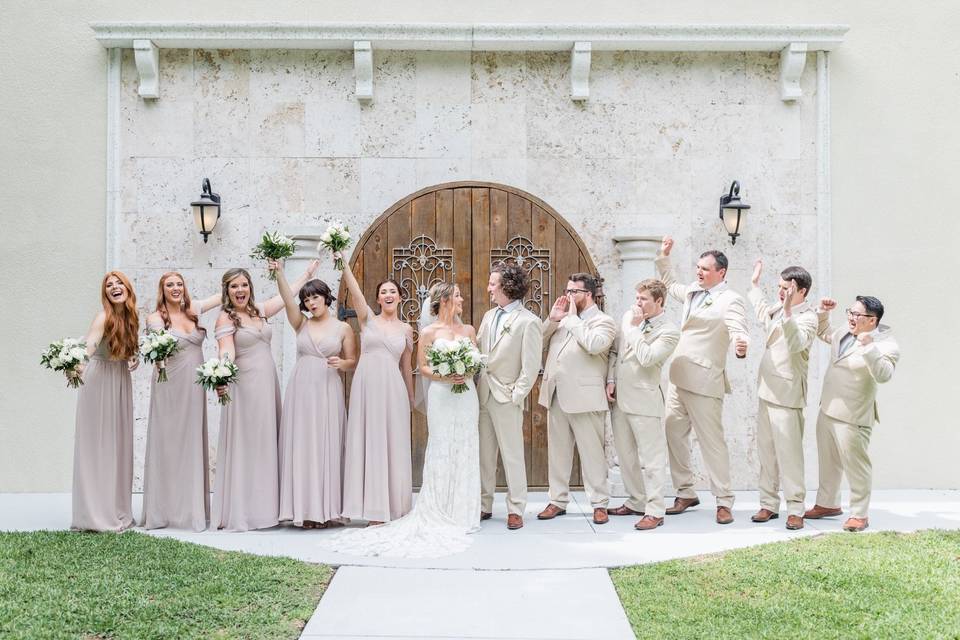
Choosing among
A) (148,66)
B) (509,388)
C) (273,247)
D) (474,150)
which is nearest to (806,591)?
(509,388)

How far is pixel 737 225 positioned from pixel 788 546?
10.6 feet

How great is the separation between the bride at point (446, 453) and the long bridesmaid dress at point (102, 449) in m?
1.71

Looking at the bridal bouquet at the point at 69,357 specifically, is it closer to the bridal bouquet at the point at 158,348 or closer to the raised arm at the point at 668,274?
the bridal bouquet at the point at 158,348

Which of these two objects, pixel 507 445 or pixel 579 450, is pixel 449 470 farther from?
pixel 579 450

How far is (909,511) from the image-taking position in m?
7.04

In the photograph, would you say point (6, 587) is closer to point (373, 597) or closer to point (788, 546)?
point (373, 597)

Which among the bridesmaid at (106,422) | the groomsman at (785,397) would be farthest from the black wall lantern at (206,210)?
the groomsman at (785,397)

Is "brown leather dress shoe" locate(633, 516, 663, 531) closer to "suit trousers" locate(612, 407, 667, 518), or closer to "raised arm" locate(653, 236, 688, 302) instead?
"suit trousers" locate(612, 407, 667, 518)

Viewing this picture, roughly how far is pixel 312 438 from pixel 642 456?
8.36 ft

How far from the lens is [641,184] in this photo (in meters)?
8.08

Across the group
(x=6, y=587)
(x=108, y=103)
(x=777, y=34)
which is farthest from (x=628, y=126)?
(x=6, y=587)

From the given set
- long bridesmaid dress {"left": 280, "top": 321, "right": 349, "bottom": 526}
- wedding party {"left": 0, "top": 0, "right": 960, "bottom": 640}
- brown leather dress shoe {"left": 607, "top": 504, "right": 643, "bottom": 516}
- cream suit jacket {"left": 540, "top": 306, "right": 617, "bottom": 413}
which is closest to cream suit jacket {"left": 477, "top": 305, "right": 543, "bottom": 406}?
cream suit jacket {"left": 540, "top": 306, "right": 617, "bottom": 413}

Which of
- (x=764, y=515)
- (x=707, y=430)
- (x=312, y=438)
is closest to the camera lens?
(x=312, y=438)

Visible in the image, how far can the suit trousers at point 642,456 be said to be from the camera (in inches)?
258
